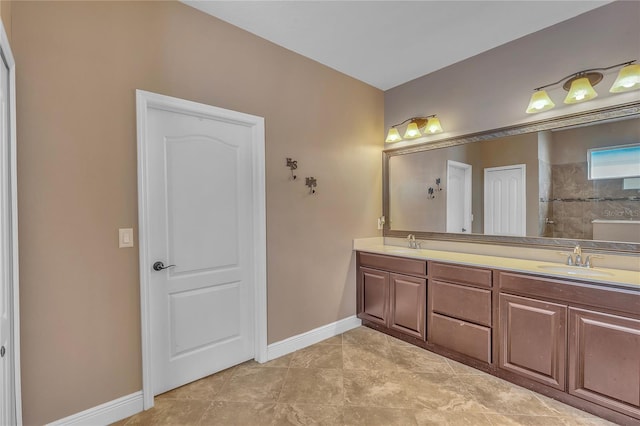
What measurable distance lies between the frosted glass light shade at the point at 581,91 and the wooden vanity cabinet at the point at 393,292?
1712mm

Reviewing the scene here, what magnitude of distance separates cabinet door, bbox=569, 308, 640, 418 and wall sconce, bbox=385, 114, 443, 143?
1.98 metres

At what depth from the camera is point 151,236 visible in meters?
2.04

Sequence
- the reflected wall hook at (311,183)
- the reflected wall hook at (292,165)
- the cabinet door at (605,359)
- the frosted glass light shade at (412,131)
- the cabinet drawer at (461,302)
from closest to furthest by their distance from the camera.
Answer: the cabinet door at (605,359) → the cabinet drawer at (461,302) → the reflected wall hook at (292,165) → the reflected wall hook at (311,183) → the frosted glass light shade at (412,131)

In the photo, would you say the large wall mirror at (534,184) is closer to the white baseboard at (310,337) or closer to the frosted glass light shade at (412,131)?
the frosted glass light shade at (412,131)

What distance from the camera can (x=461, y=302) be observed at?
246 cm

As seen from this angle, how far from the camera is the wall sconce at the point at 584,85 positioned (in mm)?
2010

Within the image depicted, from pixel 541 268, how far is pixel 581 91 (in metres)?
1.34

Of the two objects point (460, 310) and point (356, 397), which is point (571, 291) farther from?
point (356, 397)

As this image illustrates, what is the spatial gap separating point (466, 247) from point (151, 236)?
276cm

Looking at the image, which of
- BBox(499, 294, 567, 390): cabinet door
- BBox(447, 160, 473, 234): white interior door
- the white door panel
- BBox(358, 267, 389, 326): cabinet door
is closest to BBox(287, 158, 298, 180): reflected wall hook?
the white door panel

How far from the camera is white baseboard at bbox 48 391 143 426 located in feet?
5.70

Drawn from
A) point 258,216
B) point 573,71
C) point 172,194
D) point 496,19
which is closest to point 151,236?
point 172,194

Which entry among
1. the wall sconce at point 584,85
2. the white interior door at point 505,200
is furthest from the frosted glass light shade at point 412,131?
the wall sconce at point 584,85

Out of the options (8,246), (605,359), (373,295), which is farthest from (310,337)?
(8,246)
